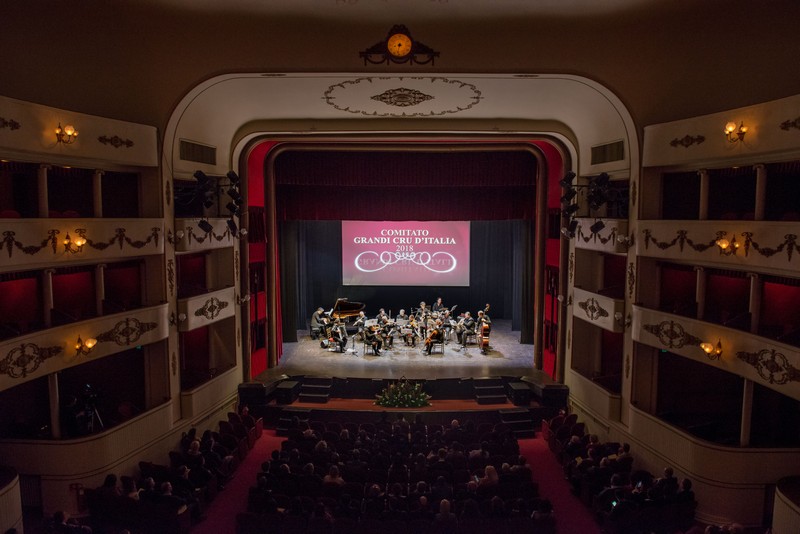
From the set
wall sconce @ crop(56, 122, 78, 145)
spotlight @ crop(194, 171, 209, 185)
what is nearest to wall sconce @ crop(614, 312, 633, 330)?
spotlight @ crop(194, 171, 209, 185)

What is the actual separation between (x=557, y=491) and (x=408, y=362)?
6478mm

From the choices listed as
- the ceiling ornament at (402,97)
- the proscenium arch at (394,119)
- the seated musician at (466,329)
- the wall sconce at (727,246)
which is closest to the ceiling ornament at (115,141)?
the proscenium arch at (394,119)

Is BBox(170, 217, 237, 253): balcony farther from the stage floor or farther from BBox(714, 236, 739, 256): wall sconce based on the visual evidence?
BBox(714, 236, 739, 256): wall sconce

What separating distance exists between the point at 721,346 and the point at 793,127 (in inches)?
142

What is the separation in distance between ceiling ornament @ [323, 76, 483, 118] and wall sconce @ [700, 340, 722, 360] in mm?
6415

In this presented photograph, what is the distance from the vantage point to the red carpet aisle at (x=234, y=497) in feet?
29.5

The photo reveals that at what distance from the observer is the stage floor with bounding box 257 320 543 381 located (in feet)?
48.9

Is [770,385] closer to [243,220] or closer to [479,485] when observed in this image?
[479,485]

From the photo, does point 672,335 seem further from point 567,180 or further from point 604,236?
point 567,180

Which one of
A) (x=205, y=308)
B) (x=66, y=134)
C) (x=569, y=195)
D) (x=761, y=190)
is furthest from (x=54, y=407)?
(x=761, y=190)

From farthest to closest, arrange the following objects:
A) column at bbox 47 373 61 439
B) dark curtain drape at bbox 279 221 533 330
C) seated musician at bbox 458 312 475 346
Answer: dark curtain drape at bbox 279 221 533 330, seated musician at bbox 458 312 475 346, column at bbox 47 373 61 439

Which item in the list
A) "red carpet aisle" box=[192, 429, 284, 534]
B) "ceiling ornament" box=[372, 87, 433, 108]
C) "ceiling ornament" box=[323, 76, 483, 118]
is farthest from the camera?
"ceiling ornament" box=[372, 87, 433, 108]

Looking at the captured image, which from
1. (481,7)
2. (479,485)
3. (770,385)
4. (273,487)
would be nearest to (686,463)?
(770,385)

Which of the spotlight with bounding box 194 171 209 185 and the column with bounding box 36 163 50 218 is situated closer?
the column with bounding box 36 163 50 218
